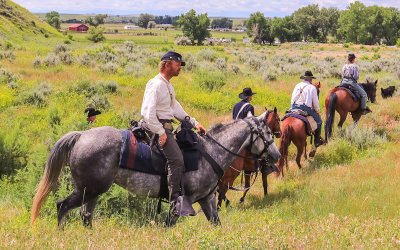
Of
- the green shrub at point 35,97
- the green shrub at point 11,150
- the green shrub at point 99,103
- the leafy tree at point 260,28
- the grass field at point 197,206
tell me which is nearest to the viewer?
the grass field at point 197,206

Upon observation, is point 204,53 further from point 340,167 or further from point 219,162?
point 219,162

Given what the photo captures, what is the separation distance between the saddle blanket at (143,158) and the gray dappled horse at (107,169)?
0.26 ft

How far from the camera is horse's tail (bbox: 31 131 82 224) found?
4.49 m

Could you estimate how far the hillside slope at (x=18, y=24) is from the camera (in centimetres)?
5023

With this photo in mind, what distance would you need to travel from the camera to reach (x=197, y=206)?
7.03 metres

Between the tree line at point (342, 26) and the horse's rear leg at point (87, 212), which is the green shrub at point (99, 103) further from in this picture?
the tree line at point (342, 26)

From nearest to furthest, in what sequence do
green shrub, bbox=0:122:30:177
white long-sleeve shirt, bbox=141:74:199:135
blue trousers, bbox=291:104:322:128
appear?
white long-sleeve shirt, bbox=141:74:199:135 < green shrub, bbox=0:122:30:177 < blue trousers, bbox=291:104:322:128

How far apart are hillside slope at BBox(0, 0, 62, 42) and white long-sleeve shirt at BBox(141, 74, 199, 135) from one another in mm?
50872

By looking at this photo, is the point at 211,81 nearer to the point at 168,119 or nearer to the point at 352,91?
the point at 352,91

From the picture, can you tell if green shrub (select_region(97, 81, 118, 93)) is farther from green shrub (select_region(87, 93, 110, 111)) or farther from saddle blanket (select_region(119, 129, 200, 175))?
saddle blanket (select_region(119, 129, 200, 175))

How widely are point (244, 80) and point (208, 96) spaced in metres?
5.34

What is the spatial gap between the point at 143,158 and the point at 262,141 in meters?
1.97

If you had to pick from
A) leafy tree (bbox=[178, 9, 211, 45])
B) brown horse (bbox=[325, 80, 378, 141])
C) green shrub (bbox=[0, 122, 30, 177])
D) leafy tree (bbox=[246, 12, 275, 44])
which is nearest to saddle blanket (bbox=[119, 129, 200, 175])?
green shrub (bbox=[0, 122, 30, 177])

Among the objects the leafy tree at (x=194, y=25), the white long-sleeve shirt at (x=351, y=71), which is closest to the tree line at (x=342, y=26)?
the leafy tree at (x=194, y=25)
